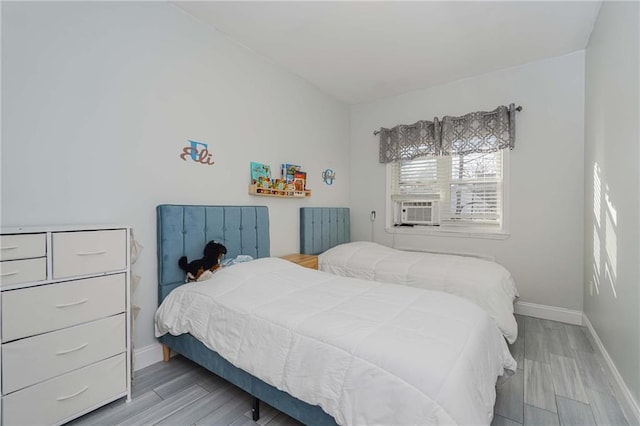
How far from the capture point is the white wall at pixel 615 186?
1582mm

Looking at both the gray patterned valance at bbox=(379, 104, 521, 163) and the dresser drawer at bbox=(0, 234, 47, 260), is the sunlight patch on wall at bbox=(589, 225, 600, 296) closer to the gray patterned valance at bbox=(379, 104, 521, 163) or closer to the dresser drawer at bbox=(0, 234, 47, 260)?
the gray patterned valance at bbox=(379, 104, 521, 163)

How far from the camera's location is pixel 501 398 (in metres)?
1.73

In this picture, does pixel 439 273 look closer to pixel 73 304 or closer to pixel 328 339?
pixel 328 339

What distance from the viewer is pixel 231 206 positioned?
8.38 feet

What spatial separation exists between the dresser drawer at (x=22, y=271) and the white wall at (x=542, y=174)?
3607 mm

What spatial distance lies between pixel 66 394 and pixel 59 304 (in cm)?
46

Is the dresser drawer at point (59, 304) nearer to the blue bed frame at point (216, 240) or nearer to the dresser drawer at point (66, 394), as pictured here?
the dresser drawer at point (66, 394)

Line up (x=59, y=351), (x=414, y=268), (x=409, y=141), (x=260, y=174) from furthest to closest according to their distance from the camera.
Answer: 1. (x=409, y=141)
2. (x=260, y=174)
3. (x=414, y=268)
4. (x=59, y=351)

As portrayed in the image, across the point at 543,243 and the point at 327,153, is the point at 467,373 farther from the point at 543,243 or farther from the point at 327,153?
the point at 327,153

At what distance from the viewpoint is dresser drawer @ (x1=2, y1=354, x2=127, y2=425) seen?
51.2 inches

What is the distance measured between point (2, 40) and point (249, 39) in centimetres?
167

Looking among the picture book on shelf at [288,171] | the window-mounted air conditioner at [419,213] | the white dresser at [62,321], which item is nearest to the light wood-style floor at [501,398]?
the white dresser at [62,321]

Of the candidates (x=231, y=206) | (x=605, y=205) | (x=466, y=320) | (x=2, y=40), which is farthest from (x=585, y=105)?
(x=2, y=40)

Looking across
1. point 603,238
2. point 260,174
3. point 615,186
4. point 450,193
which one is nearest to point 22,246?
point 260,174
